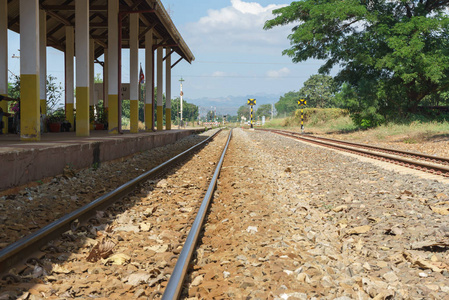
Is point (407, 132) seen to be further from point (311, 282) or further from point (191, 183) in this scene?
point (311, 282)

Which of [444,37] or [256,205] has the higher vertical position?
[444,37]

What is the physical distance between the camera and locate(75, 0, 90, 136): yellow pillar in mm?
12688

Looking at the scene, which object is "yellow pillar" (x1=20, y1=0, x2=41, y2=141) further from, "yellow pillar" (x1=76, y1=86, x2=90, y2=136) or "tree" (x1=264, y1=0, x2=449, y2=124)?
"tree" (x1=264, y1=0, x2=449, y2=124)

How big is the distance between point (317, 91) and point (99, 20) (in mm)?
87461

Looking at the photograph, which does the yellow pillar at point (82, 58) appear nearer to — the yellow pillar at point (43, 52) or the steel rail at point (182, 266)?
the yellow pillar at point (43, 52)

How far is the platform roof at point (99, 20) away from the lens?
1560cm

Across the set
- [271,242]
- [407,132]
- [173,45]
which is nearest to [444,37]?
[407,132]

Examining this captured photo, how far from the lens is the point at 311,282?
3293 millimetres

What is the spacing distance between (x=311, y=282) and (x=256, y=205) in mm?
2836

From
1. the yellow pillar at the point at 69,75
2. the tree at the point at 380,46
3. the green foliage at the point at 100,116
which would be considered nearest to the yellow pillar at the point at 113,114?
the yellow pillar at the point at 69,75

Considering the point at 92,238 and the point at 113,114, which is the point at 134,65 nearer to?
the point at 113,114

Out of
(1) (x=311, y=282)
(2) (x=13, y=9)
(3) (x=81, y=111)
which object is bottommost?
(1) (x=311, y=282)

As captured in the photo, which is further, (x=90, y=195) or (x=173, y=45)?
(x=173, y=45)

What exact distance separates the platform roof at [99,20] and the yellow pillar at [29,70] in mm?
5983
